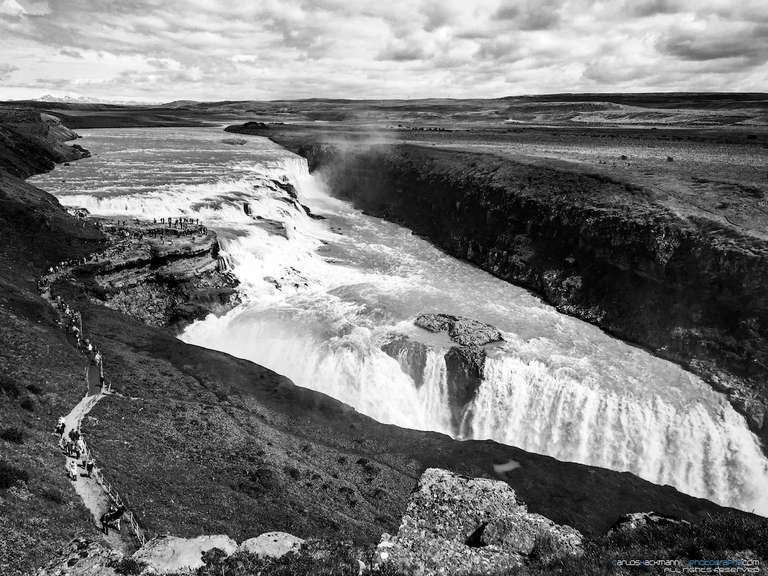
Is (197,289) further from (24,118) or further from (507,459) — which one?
(24,118)

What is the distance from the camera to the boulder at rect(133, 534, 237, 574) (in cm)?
1186

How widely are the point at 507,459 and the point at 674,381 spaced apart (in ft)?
53.0

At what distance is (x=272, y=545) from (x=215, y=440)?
1043 cm

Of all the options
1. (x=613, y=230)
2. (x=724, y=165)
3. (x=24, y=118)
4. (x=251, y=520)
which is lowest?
(x=251, y=520)

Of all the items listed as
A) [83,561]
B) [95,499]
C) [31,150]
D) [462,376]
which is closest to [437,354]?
[462,376]

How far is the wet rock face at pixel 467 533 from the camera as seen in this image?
42.0 feet

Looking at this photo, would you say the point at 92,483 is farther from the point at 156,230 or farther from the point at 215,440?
the point at 156,230

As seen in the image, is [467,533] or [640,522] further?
[467,533]

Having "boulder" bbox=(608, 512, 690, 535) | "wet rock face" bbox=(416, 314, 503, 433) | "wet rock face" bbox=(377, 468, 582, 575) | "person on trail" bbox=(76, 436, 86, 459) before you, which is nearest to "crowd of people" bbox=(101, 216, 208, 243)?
"person on trail" bbox=(76, 436, 86, 459)

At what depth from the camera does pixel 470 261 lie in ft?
186

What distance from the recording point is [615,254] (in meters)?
43.6

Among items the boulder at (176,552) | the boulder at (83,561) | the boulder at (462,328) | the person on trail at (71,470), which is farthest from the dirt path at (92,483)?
the boulder at (462,328)

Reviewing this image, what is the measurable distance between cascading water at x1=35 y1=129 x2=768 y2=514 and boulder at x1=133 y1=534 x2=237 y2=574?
1853 cm

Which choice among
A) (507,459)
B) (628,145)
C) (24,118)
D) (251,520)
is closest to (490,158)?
(628,145)
